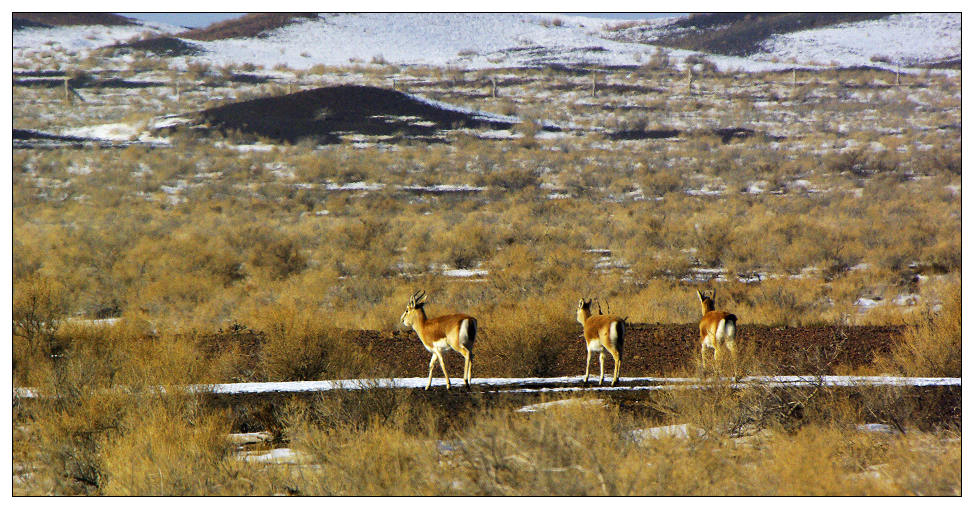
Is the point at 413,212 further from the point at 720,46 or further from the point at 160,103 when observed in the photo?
the point at 720,46

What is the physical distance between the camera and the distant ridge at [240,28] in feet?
226

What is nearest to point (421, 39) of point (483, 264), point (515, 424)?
point (483, 264)

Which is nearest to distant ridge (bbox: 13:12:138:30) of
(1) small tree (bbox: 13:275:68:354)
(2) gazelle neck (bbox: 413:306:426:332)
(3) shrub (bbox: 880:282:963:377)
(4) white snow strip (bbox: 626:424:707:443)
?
(1) small tree (bbox: 13:275:68:354)

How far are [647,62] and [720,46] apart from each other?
27.7 ft

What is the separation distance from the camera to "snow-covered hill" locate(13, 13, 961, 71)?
62094 millimetres

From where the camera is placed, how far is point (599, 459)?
5191mm

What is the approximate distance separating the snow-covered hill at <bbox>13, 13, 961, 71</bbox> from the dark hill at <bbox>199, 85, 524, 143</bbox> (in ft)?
45.9

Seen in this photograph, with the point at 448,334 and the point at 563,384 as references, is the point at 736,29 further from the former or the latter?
the point at 448,334

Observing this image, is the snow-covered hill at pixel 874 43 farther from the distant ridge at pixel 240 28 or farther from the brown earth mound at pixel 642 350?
the brown earth mound at pixel 642 350

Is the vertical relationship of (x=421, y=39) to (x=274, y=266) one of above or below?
above

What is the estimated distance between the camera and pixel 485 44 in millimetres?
69250
